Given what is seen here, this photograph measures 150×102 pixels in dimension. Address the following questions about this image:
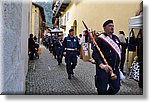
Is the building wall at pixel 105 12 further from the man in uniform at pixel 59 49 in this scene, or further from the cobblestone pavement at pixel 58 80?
the cobblestone pavement at pixel 58 80

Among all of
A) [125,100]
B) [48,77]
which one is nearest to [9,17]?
[48,77]

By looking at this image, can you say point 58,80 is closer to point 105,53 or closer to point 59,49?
point 59,49

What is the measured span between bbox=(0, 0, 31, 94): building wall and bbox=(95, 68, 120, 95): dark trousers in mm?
563

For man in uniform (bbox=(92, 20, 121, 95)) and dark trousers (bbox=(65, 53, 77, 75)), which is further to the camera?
dark trousers (bbox=(65, 53, 77, 75))

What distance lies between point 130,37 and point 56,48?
0.60 m

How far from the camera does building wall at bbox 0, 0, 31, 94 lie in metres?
1.44

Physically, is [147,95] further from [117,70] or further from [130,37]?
[130,37]

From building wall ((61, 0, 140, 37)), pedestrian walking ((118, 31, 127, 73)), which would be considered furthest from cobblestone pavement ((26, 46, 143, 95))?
building wall ((61, 0, 140, 37))

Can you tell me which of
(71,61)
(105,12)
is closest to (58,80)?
(71,61)

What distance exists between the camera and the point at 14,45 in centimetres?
164

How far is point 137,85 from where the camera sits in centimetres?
205

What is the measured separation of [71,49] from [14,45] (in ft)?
2.03

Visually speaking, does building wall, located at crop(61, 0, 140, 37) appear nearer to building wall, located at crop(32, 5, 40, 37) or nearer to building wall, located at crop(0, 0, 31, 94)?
building wall, located at crop(32, 5, 40, 37)

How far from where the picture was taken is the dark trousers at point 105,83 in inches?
79.8
